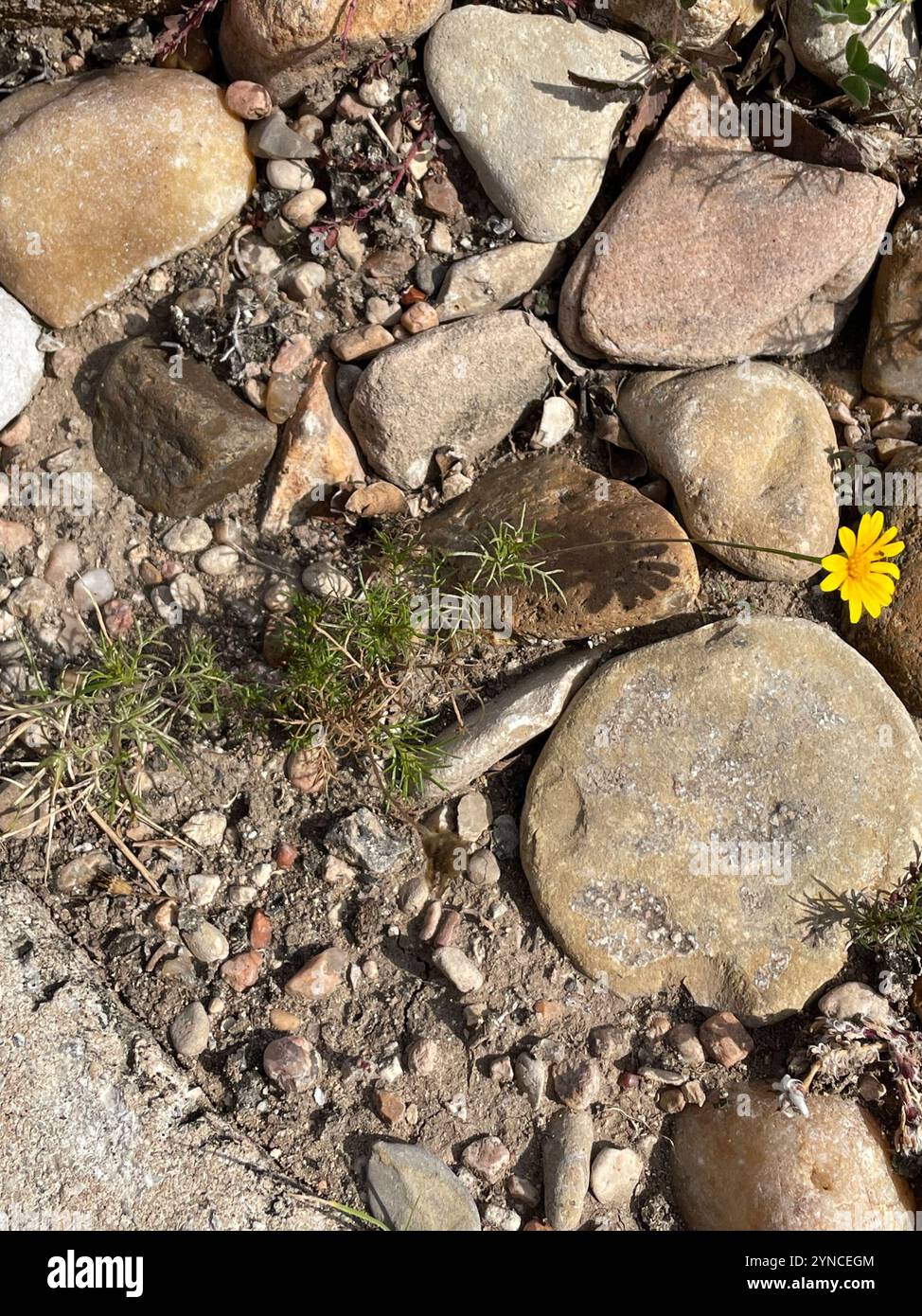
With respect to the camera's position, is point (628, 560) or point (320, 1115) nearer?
point (320, 1115)

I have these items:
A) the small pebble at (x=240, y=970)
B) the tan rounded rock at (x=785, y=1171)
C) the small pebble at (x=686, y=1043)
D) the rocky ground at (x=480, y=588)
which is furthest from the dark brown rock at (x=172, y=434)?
the tan rounded rock at (x=785, y=1171)

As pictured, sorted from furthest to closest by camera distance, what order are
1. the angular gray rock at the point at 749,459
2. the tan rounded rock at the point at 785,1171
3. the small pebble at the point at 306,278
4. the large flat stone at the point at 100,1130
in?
the small pebble at the point at 306,278 < the angular gray rock at the point at 749,459 < the tan rounded rock at the point at 785,1171 < the large flat stone at the point at 100,1130

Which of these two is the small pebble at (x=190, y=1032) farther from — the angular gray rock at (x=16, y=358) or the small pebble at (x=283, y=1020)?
the angular gray rock at (x=16, y=358)

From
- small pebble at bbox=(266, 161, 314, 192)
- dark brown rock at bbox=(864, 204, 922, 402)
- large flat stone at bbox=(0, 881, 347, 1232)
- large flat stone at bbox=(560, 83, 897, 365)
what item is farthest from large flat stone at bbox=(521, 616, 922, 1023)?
small pebble at bbox=(266, 161, 314, 192)

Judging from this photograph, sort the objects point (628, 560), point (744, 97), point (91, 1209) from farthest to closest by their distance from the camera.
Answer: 1. point (744, 97)
2. point (628, 560)
3. point (91, 1209)

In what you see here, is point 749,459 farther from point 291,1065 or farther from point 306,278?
point 291,1065

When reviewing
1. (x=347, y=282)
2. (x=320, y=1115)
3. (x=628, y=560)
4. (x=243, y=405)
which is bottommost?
(x=320, y=1115)

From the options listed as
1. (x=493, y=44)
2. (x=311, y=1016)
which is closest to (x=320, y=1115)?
(x=311, y=1016)

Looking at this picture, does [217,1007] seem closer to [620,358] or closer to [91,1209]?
[91,1209]
